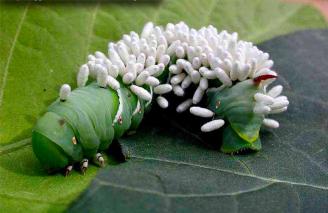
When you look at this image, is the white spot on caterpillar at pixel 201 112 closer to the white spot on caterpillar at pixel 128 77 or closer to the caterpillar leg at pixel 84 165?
the white spot on caterpillar at pixel 128 77

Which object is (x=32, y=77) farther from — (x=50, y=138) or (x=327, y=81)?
(x=327, y=81)

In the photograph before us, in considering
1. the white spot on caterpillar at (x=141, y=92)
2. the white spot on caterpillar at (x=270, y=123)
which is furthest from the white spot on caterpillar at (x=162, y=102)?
the white spot on caterpillar at (x=270, y=123)

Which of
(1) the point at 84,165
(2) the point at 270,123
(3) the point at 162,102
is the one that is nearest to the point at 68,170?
(1) the point at 84,165

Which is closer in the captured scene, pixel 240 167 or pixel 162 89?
pixel 240 167

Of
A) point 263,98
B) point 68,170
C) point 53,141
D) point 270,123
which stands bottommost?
point 68,170

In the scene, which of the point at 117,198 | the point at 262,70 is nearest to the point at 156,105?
the point at 262,70

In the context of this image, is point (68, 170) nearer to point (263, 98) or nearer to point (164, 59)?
point (164, 59)

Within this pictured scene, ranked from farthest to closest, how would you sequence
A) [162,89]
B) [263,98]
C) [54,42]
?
[54,42] < [162,89] < [263,98]
